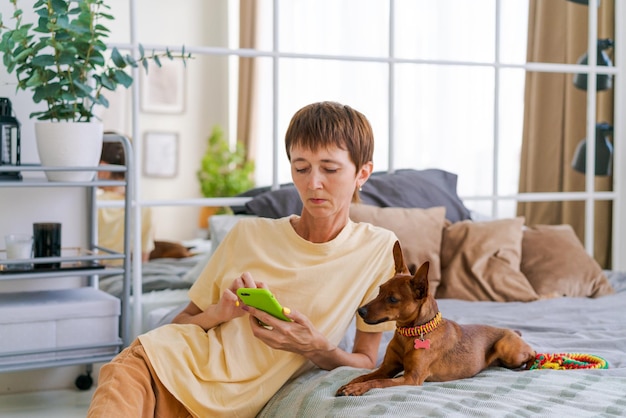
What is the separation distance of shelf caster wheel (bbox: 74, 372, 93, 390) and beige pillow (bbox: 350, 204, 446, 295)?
36.7 inches

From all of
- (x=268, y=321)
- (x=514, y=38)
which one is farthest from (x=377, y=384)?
(x=514, y=38)

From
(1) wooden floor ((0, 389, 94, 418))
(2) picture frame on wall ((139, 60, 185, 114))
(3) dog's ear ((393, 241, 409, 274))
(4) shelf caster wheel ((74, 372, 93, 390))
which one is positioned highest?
(2) picture frame on wall ((139, 60, 185, 114))

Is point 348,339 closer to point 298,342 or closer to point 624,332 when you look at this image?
point 298,342

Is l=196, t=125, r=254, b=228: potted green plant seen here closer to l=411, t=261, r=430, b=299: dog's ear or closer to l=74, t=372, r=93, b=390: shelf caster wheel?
l=74, t=372, r=93, b=390: shelf caster wheel

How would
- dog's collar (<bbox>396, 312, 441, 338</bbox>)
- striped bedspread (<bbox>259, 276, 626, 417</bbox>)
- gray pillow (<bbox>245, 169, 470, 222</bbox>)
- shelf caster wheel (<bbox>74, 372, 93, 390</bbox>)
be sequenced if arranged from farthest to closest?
gray pillow (<bbox>245, 169, 470, 222</bbox>) < shelf caster wheel (<bbox>74, 372, 93, 390</bbox>) < dog's collar (<bbox>396, 312, 441, 338</bbox>) < striped bedspread (<bbox>259, 276, 626, 417</bbox>)

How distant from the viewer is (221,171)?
5562 millimetres

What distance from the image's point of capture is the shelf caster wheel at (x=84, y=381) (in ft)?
8.51

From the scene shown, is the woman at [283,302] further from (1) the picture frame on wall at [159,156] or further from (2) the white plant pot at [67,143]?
(1) the picture frame on wall at [159,156]

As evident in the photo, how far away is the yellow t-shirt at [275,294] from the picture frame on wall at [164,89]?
389 cm

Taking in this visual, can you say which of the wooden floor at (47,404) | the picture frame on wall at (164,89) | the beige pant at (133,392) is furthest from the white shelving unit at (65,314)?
the picture frame on wall at (164,89)

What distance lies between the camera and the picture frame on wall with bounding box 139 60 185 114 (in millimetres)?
5504

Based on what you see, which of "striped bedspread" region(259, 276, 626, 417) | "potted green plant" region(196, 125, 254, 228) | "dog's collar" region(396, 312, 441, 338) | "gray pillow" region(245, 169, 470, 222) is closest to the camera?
"striped bedspread" region(259, 276, 626, 417)

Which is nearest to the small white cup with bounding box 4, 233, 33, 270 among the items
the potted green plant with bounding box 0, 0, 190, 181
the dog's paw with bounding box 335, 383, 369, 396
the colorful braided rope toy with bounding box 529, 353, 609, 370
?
the potted green plant with bounding box 0, 0, 190, 181

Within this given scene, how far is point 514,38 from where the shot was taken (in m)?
4.33
